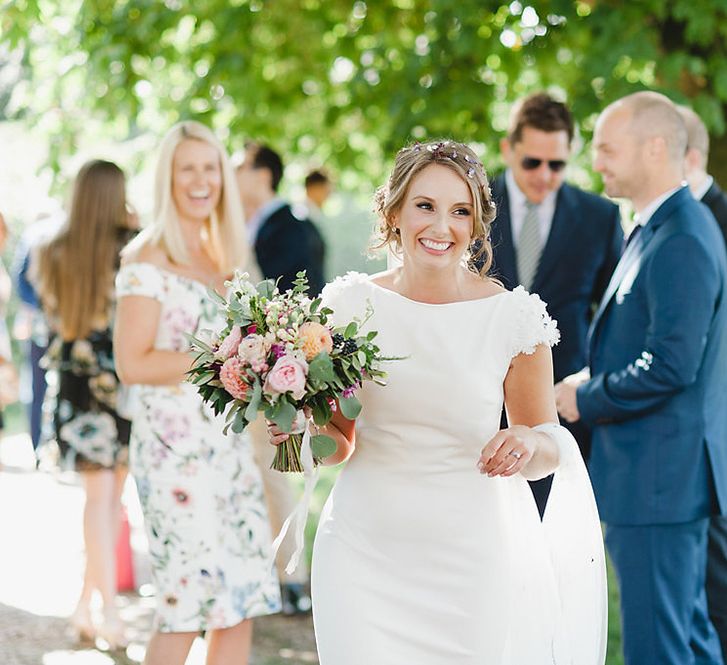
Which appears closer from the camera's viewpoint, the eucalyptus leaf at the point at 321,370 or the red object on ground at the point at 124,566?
the eucalyptus leaf at the point at 321,370

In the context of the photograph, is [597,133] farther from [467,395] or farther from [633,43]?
[467,395]

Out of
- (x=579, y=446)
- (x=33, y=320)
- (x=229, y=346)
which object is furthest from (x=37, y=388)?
(x=229, y=346)

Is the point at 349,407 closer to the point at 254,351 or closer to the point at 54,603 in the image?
the point at 254,351

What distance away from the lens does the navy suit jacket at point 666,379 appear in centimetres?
452

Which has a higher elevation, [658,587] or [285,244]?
[285,244]

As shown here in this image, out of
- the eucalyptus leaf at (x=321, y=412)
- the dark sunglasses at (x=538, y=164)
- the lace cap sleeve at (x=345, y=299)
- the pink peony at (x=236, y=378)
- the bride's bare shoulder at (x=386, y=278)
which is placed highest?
the dark sunglasses at (x=538, y=164)

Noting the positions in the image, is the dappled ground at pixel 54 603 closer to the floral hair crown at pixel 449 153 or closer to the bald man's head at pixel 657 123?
the bald man's head at pixel 657 123

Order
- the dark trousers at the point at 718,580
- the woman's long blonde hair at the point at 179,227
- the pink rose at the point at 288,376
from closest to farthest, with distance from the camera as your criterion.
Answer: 1. the pink rose at the point at 288,376
2. the woman's long blonde hair at the point at 179,227
3. the dark trousers at the point at 718,580

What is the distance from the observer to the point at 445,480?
11.4 ft

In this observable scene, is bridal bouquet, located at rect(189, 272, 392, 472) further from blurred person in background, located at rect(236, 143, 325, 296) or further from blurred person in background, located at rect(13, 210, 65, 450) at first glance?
blurred person in background, located at rect(13, 210, 65, 450)

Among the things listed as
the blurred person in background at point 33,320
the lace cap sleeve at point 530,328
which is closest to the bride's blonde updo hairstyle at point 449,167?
the lace cap sleeve at point 530,328

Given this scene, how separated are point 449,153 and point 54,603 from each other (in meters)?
4.64

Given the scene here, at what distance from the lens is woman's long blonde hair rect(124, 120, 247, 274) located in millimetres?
4887

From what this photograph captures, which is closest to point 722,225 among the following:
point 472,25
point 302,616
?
point 472,25
